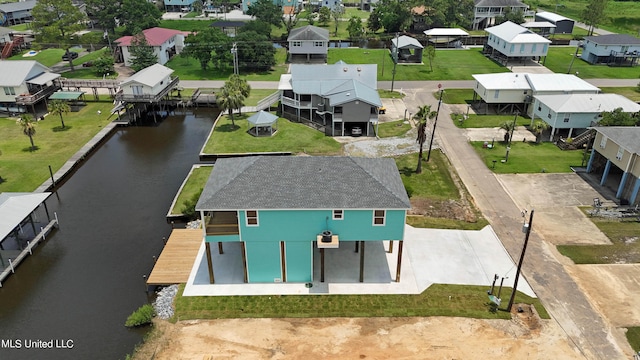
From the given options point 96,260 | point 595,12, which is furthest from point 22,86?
point 595,12

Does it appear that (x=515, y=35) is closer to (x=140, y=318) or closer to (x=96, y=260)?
(x=96, y=260)

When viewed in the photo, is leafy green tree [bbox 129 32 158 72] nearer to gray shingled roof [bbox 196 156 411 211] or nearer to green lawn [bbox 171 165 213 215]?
green lawn [bbox 171 165 213 215]

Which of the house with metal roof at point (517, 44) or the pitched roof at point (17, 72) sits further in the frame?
the house with metal roof at point (517, 44)

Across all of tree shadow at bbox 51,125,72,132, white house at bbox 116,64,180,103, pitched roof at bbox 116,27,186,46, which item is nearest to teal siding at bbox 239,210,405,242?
white house at bbox 116,64,180,103

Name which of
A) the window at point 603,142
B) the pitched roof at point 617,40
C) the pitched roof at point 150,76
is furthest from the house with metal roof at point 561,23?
the pitched roof at point 150,76

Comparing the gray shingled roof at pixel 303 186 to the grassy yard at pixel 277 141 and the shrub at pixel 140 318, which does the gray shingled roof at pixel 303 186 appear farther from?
the grassy yard at pixel 277 141

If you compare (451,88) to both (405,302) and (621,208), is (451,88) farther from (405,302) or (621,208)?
(405,302)

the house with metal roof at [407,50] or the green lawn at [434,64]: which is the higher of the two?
the house with metal roof at [407,50]
